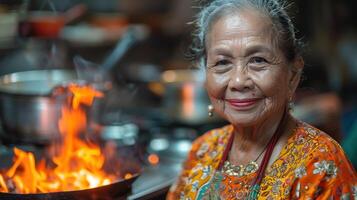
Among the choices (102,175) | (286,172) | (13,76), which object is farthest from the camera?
(13,76)

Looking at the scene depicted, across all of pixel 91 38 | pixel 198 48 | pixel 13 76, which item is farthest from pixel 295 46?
pixel 91 38

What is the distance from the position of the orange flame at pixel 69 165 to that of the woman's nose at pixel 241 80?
2.67 ft

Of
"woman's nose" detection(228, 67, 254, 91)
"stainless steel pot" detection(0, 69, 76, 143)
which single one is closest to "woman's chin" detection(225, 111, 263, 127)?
"woman's nose" detection(228, 67, 254, 91)

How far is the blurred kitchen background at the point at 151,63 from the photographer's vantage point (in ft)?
11.8

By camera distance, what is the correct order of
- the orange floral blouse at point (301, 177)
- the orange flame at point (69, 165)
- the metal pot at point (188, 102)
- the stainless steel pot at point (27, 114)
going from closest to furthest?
the orange floral blouse at point (301, 177) → the orange flame at point (69, 165) → the stainless steel pot at point (27, 114) → the metal pot at point (188, 102)

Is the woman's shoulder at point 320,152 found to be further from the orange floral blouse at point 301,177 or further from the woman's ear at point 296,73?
the woman's ear at point 296,73

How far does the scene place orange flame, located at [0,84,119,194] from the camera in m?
2.70

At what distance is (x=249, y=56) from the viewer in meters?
2.16

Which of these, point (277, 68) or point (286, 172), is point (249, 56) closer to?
point (277, 68)

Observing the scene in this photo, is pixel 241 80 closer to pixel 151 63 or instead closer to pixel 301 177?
pixel 301 177

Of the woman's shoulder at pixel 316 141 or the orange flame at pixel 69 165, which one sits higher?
the woman's shoulder at pixel 316 141

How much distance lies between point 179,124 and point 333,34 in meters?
2.68

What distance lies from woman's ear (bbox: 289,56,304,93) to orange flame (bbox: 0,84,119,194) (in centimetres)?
94

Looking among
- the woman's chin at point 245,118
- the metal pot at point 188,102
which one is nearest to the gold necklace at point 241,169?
the woman's chin at point 245,118
